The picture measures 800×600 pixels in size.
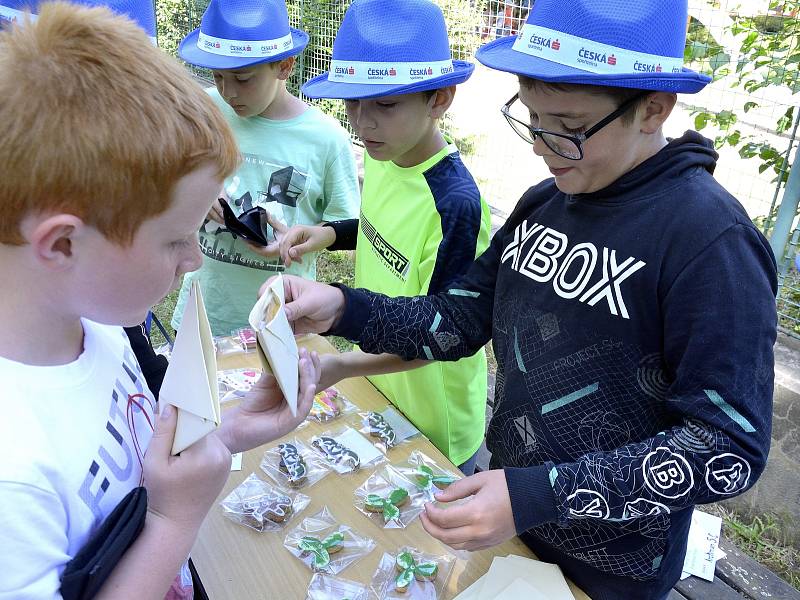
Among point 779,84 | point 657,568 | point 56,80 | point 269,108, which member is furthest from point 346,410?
point 779,84

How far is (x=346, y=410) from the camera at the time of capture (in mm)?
1804

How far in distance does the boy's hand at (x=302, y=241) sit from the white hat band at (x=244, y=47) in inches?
27.6

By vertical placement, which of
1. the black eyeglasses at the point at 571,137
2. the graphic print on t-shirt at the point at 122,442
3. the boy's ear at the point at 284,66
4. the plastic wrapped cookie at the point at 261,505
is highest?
the black eyeglasses at the point at 571,137

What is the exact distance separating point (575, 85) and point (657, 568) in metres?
1.02

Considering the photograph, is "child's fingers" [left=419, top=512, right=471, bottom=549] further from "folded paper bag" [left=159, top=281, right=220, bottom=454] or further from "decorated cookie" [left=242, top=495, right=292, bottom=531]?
"folded paper bag" [left=159, top=281, right=220, bottom=454]

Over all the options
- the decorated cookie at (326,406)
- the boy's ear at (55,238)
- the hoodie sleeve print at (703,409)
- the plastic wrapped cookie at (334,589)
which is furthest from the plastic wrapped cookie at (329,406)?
the boy's ear at (55,238)

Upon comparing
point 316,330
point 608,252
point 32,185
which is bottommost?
point 316,330

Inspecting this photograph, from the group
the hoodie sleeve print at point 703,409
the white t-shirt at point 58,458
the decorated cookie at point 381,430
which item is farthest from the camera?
the decorated cookie at point 381,430

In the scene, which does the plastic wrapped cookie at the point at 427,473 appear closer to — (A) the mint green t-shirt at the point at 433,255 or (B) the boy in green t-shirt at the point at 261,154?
(A) the mint green t-shirt at the point at 433,255

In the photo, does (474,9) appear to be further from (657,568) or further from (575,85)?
(657,568)

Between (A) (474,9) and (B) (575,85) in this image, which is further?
(A) (474,9)

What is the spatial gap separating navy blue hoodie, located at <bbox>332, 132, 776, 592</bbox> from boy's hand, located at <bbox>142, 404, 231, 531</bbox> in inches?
22.2

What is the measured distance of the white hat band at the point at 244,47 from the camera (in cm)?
229

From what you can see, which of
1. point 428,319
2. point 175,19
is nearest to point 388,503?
point 428,319
